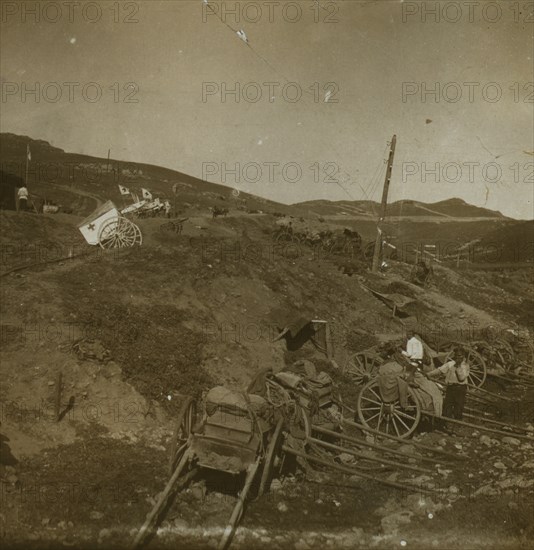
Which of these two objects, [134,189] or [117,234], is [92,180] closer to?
[134,189]

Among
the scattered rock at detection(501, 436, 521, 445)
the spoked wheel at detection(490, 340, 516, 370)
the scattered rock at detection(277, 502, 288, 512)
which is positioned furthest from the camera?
the spoked wheel at detection(490, 340, 516, 370)

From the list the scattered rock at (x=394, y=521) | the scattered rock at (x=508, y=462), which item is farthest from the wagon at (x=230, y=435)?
the scattered rock at (x=508, y=462)

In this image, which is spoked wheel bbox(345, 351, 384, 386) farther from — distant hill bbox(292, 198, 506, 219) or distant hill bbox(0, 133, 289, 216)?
distant hill bbox(292, 198, 506, 219)

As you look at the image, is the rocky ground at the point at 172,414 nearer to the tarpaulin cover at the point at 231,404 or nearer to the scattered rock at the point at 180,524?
the scattered rock at the point at 180,524

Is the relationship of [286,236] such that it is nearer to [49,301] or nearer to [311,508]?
[49,301]

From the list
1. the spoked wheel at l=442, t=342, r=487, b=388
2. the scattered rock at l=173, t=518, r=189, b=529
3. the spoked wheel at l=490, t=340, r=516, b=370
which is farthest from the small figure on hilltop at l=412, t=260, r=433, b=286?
the scattered rock at l=173, t=518, r=189, b=529

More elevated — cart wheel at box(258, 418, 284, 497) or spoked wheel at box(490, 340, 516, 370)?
spoked wheel at box(490, 340, 516, 370)
